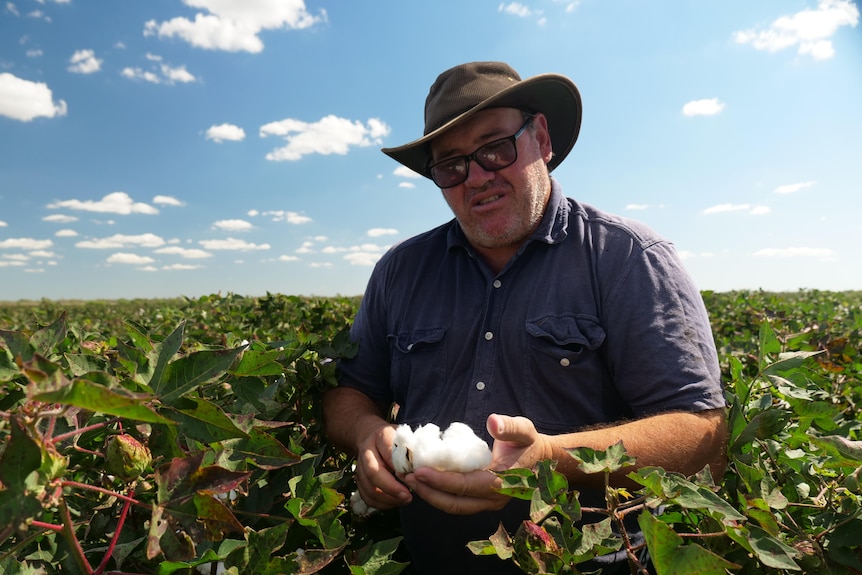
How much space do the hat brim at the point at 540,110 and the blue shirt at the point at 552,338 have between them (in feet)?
1.37

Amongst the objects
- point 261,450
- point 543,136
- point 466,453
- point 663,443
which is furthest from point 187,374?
point 543,136

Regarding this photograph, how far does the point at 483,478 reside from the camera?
60.8 inches

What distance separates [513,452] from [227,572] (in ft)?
2.79

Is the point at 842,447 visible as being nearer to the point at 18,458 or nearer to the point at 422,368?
the point at 18,458

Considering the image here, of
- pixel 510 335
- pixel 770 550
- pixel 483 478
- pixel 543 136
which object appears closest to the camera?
pixel 770 550

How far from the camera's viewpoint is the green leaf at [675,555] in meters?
0.81

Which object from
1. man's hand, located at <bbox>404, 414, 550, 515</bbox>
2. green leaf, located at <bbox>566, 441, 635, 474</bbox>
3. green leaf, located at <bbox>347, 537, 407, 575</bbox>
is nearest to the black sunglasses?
man's hand, located at <bbox>404, 414, 550, 515</bbox>

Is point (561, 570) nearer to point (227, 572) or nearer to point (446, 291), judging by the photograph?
point (227, 572)

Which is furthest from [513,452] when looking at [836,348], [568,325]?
[836,348]

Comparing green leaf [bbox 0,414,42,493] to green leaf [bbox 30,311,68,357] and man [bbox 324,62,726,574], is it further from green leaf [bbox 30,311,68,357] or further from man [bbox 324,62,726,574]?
man [bbox 324,62,726,574]

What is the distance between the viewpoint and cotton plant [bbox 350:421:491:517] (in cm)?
156

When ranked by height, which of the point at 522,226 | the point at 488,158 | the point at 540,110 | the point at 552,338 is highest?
the point at 540,110

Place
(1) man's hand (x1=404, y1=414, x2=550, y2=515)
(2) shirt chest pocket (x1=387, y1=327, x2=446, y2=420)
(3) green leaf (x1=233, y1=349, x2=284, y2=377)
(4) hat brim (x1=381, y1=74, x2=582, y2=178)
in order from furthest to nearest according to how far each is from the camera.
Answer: (4) hat brim (x1=381, y1=74, x2=582, y2=178), (2) shirt chest pocket (x1=387, y1=327, x2=446, y2=420), (1) man's hand (x1=404, y1=414, x2=550, y2=515), (3) green leaf (x1=233, y1=349, x2=284, y2=377)

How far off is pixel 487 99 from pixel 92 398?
6.81ft
